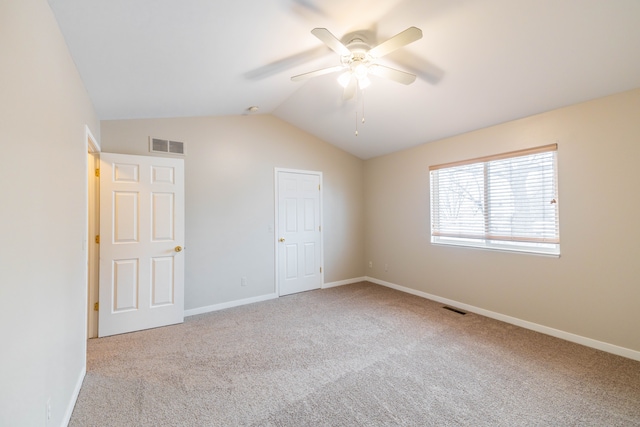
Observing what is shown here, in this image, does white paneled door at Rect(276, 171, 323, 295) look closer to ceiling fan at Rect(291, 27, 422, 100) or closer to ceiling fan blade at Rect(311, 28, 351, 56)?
ceiling fan at Rect(291, 27, 422, 100)

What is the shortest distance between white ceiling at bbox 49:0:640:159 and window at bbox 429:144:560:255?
58 centimetres

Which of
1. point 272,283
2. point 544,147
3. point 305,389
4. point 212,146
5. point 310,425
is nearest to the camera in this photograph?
point 310,425

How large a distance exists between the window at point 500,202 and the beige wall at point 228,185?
Result: 2.17m

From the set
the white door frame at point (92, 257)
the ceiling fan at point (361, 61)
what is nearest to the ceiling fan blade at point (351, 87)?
the ceiling fan at point (361, 61)

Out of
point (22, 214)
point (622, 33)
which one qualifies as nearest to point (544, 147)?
point (622, 33)

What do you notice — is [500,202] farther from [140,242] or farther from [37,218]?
[140,242]

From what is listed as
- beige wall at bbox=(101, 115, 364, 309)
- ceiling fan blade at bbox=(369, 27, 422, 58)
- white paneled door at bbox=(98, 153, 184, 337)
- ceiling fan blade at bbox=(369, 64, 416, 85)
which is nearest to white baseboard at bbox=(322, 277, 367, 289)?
beige wall at bbox=(101, 115, 364, 309)

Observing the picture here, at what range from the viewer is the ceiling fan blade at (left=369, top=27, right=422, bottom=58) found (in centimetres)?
179

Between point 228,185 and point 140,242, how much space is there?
1.35 metres

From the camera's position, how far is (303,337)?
3.04m

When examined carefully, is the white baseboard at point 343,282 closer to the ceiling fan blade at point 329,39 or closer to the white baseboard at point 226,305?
the white baseboard at point 226,305

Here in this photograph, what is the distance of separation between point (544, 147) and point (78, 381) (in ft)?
16.1

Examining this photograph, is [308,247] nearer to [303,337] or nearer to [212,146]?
[303,337]

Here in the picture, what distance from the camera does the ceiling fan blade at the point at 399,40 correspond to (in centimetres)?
179
